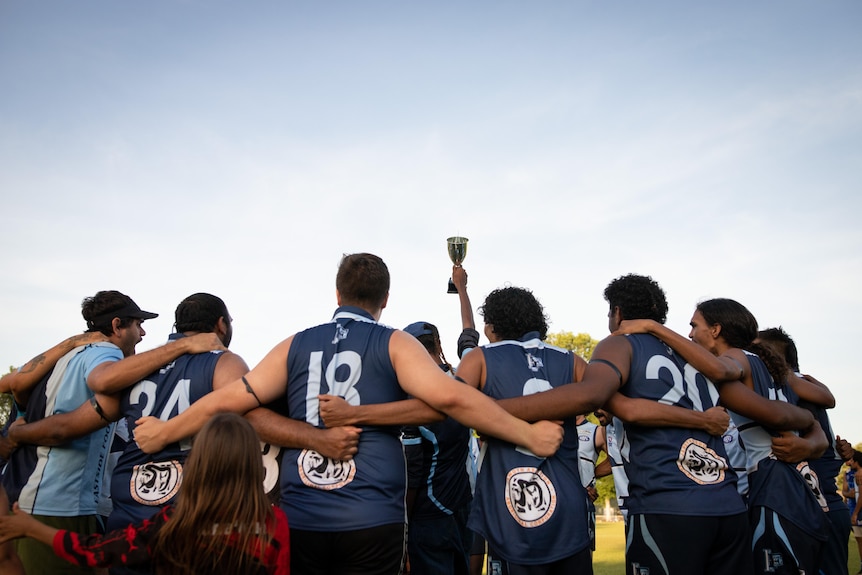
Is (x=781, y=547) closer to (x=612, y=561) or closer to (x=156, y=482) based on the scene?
(x=156, y=482)

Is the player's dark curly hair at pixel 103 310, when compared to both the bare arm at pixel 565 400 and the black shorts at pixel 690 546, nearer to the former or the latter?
the bare arm at pixel 565 400

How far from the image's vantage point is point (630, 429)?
4.91 metres

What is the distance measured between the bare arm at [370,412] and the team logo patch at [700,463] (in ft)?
6.11

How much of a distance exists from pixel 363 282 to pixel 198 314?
1.28 m

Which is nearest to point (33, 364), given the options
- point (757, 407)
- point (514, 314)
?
point (514, 314)

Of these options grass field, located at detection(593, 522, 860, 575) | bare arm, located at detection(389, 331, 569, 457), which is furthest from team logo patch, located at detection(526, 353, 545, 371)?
grass field, located at detection(593, 522, 860, 575)

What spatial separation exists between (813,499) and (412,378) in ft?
11.5

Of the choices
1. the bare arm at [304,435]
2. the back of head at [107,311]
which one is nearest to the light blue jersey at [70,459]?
the back of head at [107,311]

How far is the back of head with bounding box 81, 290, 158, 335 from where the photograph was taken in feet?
19.0

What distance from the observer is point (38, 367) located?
219 inches

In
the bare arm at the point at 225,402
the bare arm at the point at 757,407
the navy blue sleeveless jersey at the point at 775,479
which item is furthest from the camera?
the navy blue sleeveless jersey at the point at 775,479

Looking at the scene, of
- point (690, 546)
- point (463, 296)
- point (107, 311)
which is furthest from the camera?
point (463, 296)

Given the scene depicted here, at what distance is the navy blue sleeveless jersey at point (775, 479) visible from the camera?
17.2 feet

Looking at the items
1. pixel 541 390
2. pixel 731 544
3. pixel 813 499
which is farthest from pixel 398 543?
pixel 813 499
